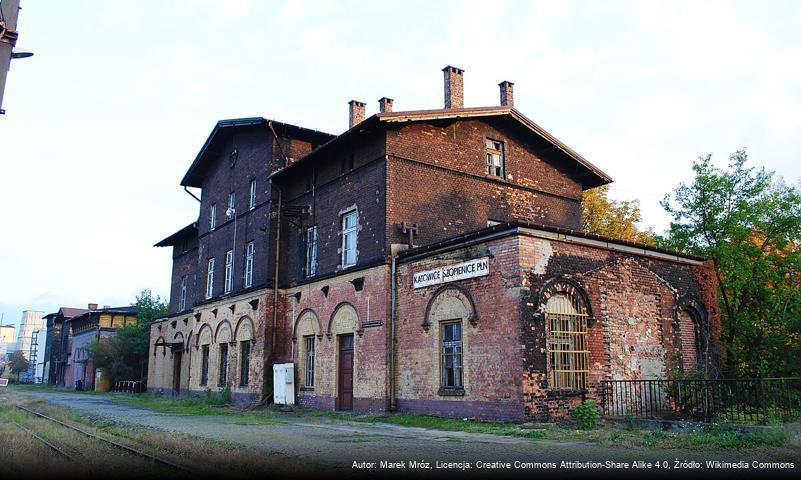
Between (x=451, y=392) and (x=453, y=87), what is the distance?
992 cm

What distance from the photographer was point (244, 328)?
2414 cm

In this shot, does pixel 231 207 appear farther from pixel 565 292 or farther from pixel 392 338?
pixel 565 292

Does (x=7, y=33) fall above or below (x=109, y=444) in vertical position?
above

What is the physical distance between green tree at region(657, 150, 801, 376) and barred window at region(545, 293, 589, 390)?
600 centimetres

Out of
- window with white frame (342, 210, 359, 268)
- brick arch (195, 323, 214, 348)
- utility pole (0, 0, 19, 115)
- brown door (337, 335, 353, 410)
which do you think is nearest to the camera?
utility pole (0, 0, 19, 115)

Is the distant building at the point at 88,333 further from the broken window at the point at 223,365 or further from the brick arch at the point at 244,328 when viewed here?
the brick arch at the point at 244,328

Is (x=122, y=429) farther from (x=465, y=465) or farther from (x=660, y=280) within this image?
(x=660, y=280)

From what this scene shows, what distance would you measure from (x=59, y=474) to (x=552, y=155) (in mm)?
17596

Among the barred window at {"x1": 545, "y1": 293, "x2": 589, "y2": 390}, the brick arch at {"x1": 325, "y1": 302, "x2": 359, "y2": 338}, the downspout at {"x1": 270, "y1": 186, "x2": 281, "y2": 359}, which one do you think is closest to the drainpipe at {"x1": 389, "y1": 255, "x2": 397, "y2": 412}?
the brick arch at {"x1": 325, "y1": 302, "x2": 359, "y2": 338}

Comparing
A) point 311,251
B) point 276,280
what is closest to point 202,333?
point 276,280

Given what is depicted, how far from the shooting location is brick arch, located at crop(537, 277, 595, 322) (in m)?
14.1

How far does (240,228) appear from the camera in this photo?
25.4 metres

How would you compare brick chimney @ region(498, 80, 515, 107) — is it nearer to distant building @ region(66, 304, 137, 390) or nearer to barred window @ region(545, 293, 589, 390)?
barred window @ region(545, 293, 589, 390)

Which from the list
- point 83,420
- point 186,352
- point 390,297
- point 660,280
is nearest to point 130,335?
→ point 186,352
